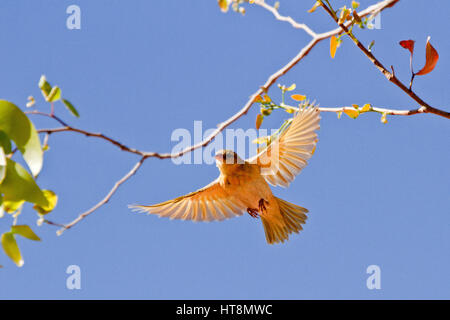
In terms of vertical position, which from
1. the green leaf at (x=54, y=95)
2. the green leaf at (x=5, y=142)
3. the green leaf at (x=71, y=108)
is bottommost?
the green leaf at (x=5, y=142)

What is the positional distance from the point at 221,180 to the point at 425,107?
1.46m

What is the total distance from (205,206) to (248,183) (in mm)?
281

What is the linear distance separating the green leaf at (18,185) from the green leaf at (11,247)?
3.4 inches

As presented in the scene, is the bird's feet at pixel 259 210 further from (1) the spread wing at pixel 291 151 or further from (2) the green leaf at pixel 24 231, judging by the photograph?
(2) the green leaf at pixel 24 231

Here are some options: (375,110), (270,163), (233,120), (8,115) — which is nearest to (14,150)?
(8,115)

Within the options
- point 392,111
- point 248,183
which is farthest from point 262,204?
point 392,111

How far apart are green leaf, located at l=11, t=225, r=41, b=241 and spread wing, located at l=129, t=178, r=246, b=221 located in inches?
63.2

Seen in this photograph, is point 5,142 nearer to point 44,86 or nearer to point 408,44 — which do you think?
point 44,86

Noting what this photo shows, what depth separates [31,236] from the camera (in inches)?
50.4

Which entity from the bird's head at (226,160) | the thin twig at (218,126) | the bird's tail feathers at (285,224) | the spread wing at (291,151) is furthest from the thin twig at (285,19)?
the bird's tail feathers at (285,224)

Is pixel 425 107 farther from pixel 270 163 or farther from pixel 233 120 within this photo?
pixel 270 163

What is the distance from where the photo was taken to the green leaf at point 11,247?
1268mm

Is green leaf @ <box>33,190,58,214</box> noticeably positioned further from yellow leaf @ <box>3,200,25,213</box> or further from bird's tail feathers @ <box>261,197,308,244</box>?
bird's tail feathers @ <box>261,197,308,244</box>

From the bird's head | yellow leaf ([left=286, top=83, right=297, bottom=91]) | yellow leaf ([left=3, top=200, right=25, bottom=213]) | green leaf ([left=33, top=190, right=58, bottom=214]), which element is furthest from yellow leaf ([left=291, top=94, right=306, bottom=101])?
yellow leaf ([left=3, top=200, right=25, bottom=213])
